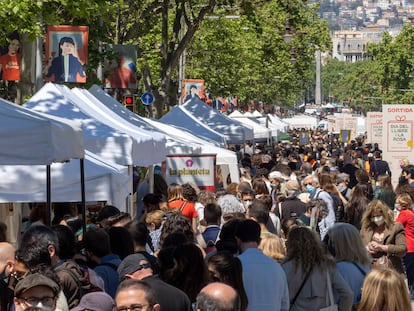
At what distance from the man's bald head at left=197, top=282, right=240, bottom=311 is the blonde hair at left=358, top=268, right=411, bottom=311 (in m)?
1.48

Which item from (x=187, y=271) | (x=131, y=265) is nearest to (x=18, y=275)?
(x=131, y=265)

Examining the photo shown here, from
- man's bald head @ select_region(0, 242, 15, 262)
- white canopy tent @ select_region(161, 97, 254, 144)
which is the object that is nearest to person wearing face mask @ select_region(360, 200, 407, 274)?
man's bald head @ select_region(0, 242, 15, 262)

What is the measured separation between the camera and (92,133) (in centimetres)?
1514

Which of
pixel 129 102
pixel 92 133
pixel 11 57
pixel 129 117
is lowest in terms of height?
pixel 92 133

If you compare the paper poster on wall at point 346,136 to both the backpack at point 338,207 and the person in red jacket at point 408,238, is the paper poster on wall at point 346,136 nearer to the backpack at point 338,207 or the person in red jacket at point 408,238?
the backpack at point 338,207

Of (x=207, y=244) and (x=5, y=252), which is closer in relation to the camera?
(x=5, y=252)

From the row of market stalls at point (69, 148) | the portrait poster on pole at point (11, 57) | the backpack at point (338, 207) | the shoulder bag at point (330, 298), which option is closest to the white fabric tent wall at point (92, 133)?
the row of market stalls at point (69, 148)

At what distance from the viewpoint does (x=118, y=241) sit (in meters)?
10.3

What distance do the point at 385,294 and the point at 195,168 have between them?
13267mm

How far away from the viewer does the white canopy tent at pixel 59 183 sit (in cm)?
1327

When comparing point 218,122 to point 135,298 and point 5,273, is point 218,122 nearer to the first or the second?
point 5,273

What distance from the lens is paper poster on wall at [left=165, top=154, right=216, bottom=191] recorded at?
67.8 ft

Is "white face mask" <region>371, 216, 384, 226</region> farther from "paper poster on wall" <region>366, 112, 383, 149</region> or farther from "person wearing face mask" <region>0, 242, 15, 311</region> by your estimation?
"paper poster on wall" <region>366, 112, 383, 149</region>

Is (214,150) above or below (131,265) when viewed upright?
above
